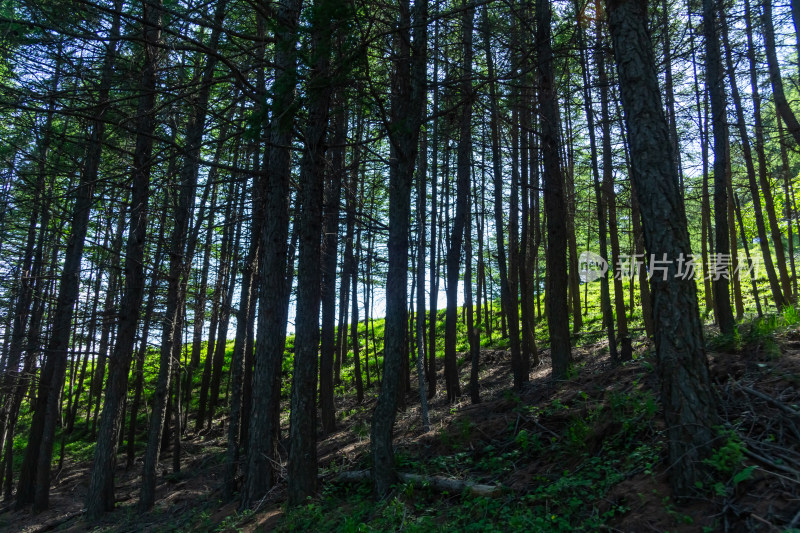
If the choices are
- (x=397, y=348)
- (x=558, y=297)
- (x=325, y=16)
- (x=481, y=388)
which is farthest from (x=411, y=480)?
(x=481, y=388)

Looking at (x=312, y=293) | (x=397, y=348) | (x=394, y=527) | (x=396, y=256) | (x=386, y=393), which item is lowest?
(x=394, y=527)

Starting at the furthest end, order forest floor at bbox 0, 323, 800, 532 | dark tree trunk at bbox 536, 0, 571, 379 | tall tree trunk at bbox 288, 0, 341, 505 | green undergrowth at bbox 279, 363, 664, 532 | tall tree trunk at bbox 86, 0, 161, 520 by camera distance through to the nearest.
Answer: tall tree trunk at bbox 86, 0, 161, 520 → dark tree trunk at bbox 536, 0, 571, 379 → tall tree trunk at bbox 288, 0, 341, 505 → green undergrowth at bbox 279, 363, 664, 532 → forest floor at bbox 0, 323, 800, 532

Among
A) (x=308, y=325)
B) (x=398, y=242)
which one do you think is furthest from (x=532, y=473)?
(x=308, y=325)

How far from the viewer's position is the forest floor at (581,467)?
3885 millimetres

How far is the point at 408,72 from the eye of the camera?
695 cm

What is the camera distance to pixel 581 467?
5301mm

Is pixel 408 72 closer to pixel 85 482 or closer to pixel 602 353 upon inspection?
pixel 602 353

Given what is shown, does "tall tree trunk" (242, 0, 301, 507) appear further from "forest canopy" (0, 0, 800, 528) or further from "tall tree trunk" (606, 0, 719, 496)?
"tall tree trunk" (606, 0, 719, 496)

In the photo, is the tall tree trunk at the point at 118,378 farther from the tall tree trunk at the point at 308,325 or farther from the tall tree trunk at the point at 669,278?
the tall tree trunk at the point at 669,278

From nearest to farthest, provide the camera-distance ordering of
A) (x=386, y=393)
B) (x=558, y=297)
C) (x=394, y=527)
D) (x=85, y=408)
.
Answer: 1. (x=394, y=527)
2. (x=386, y=393)
3. (x=558, y=297)
4. (x=85, y=408)

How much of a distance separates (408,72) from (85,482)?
16.5m

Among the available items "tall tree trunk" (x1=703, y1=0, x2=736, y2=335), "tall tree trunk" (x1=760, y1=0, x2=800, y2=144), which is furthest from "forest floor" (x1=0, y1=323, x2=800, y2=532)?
"tall tree trunk" (x1=760, y1=0, x2=800, y2=144)

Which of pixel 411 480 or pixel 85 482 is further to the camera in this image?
pixel 85 482

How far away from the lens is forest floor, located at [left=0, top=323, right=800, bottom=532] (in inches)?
153
